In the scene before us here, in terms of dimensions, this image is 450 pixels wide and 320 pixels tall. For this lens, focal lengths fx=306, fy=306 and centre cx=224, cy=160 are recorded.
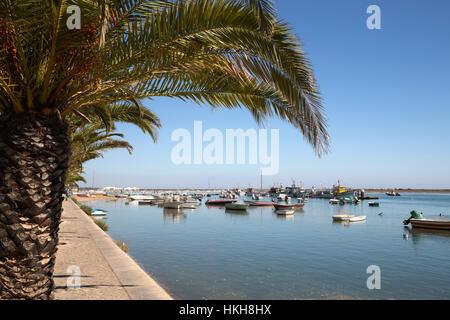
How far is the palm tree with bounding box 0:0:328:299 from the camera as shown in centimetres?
388

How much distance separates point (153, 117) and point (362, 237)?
→ 25.5 metres

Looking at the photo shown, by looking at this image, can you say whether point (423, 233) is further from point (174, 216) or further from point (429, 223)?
point (174, 216)

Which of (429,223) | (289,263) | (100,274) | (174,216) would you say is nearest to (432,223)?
(429,223)

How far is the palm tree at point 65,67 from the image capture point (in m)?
3.88

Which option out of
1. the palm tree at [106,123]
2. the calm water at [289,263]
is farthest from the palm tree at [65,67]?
the calm water at [289,263]

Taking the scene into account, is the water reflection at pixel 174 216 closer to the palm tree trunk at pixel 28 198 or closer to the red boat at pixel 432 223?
the red boat at pixel 432 223

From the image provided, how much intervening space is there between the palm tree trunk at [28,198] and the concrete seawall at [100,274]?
2410 mm

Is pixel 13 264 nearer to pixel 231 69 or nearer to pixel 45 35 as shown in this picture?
pixel 45 35

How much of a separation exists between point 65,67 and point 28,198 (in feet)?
6.08

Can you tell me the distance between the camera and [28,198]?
3.94 meters

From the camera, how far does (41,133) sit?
4.05 m

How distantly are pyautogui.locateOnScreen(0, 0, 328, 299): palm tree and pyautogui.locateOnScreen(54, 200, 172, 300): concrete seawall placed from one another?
7.39 feet

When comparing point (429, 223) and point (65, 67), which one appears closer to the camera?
point (65, 67)
